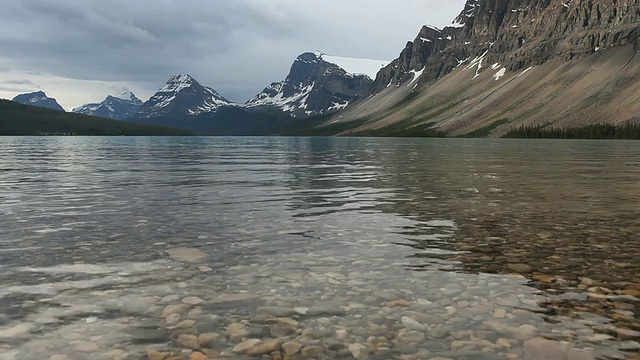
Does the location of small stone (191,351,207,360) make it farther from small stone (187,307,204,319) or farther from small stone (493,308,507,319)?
small stone (493,308,507,319)

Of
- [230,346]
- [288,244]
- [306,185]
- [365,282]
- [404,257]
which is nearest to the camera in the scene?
[230,346]

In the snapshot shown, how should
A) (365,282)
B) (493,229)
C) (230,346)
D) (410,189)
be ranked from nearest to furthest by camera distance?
(230,346) < (365,282) < (493,229) < (410,189)

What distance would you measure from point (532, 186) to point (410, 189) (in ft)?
26.8

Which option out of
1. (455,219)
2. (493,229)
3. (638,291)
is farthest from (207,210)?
(638,291)

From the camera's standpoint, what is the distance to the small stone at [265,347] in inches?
307

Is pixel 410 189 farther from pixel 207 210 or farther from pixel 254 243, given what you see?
pixel 254 243

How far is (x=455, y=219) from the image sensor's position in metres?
A: 19.6

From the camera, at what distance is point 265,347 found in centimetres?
795

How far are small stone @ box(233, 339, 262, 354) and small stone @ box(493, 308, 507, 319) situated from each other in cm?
441

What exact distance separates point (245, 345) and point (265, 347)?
1.11 ft

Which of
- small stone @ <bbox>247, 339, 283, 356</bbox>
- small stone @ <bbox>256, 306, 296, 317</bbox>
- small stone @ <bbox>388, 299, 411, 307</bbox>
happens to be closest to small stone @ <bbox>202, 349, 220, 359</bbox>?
small stone @ <bbox>247, 339, 283, 356</bbox>

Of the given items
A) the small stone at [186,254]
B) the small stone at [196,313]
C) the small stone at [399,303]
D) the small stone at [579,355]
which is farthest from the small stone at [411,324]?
the small stone at [186,254]

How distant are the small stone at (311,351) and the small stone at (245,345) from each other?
2.74 feet

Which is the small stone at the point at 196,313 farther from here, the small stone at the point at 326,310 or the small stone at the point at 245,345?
the small stone at the point at 326,310
